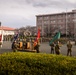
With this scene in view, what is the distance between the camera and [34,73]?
22.1ft

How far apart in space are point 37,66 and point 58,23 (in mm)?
86444

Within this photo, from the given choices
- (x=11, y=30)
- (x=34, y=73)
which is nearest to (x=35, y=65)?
(x=34, y=73)

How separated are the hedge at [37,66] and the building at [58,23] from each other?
250ft

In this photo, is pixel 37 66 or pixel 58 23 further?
pixel 58 23

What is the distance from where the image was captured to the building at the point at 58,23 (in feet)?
281

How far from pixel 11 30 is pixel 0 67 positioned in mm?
105088

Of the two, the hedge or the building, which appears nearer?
the hedge

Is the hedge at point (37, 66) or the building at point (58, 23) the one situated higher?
the building at point (58, 23)

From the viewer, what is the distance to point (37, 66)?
271 inches

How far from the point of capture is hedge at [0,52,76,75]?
6656 mm

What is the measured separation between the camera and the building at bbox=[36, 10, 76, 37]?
85688mm

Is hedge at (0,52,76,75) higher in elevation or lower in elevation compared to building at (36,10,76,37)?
lower

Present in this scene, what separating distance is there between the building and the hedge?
76275mm

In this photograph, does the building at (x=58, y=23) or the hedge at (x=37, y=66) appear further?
the building at (x=58, y=23)
